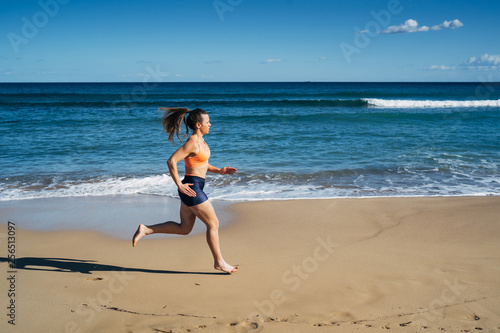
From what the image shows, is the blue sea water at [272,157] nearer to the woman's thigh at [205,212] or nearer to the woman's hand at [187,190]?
the woman's thigh at [205,212]

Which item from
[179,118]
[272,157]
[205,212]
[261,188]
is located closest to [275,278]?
[205,212]

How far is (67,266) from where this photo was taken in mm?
4180

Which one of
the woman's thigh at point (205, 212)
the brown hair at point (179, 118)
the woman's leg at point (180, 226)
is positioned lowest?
the woman's leg at point (180, 226)

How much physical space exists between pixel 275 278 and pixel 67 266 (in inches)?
90.4

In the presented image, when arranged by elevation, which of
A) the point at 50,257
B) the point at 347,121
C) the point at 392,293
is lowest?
the point at 50,257

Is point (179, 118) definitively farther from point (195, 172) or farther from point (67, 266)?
point (67, 266)

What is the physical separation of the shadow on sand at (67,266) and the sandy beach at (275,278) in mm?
20

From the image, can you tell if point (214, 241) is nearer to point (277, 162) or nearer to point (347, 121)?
point (277, 162)

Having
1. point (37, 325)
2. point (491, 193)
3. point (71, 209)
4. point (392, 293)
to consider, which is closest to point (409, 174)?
point (491, 193)

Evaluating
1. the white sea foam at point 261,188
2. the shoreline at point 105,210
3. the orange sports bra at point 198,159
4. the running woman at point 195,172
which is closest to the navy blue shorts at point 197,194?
the running woman at point 195,172

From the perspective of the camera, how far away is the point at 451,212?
5945 millimetres

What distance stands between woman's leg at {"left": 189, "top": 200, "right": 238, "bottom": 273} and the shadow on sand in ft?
0.37

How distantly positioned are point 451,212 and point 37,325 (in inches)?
224

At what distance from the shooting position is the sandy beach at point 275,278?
9.99 ft
